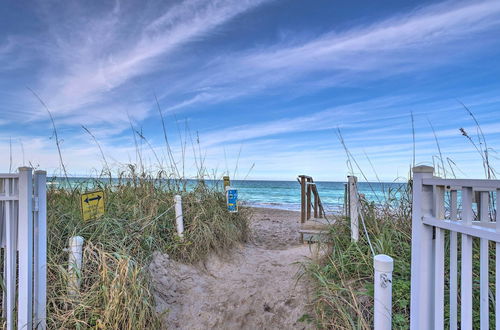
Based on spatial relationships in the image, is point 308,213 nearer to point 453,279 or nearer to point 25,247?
→ point 453,279

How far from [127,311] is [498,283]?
259 centimetres

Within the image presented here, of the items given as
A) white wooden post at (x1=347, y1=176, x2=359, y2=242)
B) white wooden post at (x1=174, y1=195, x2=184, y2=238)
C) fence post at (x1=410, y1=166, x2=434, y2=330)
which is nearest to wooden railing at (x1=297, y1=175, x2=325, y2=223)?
white wooden post at (x1=347, y1=176, x2=359, y2=242)

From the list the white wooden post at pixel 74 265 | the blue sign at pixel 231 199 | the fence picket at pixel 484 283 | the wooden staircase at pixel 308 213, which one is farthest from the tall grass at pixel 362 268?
the white wooden post at pixel 74 265

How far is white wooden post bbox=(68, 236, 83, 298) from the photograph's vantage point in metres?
2.82

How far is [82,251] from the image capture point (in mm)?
3127

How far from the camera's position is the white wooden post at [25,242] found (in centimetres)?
251

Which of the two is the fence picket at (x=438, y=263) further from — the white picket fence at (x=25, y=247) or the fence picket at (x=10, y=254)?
the fence picket at (x=10, y=254)

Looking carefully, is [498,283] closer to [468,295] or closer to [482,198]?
[468,295]

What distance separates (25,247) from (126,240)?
1217 mm

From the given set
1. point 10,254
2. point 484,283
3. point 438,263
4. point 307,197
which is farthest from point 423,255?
point 307,197

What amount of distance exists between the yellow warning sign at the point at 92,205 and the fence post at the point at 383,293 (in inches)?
114

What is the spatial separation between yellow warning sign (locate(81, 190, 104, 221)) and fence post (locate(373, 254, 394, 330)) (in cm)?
290

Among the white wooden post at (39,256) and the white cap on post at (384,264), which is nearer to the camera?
the white cap on post at (384,264)

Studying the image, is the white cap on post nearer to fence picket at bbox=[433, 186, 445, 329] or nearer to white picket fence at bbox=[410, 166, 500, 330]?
white picket fence at bbox=[410, 166, 500, 330]
